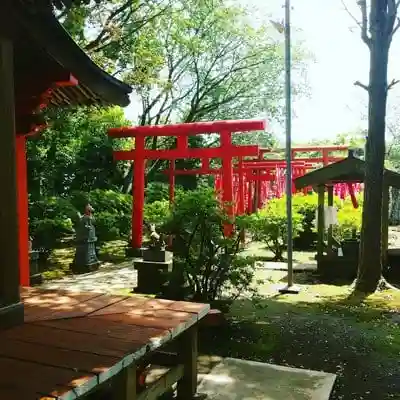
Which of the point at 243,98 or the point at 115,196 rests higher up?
the point at 243,98

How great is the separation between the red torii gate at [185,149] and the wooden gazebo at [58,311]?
7.93 m

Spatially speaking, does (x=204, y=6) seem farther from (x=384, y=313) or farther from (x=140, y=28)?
(x=384, y=313)

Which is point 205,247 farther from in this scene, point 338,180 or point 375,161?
point 338,180

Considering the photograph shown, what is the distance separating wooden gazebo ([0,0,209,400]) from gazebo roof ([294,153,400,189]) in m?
7.23

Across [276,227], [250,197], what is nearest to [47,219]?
[276,227]

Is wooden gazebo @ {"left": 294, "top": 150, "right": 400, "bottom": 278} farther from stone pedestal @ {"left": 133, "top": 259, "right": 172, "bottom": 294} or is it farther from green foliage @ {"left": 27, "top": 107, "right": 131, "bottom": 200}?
green foliage @ {"left": 27, "top": 107, "right": 131, "bottom": 200}

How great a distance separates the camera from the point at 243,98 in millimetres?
20156

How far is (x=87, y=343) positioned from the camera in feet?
9.21

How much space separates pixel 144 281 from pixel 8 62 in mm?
6042

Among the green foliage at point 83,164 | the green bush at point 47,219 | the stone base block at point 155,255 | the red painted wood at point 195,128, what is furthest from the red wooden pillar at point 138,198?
the stone base block at point 155,255

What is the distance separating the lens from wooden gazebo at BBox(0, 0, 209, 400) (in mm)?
2412

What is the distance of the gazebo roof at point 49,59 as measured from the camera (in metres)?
3.05

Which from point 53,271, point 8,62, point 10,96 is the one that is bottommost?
point 53,271

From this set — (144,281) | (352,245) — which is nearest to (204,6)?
(352,245)
